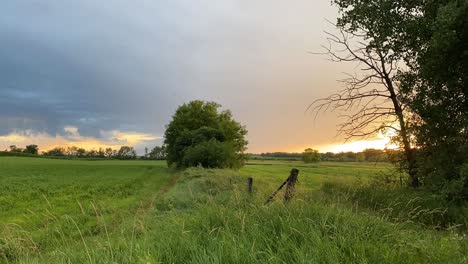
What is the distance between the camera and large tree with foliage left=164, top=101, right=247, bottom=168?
5788cm

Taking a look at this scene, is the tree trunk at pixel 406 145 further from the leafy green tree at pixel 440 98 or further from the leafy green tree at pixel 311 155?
the leafy green tree at pixel 311 155

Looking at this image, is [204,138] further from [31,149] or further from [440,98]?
[31,149]

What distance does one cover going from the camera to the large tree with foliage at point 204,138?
57875mm

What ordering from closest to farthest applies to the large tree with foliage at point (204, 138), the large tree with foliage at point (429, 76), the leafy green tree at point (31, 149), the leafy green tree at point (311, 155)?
the large tree with foliage at point (429, 76), the large tree with foliage at point (204, 138), the leafy green tree at point (311, 155), the leafy green tree at point (31, 149)

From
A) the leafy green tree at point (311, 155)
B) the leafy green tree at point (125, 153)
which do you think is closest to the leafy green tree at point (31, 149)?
the leafy green tree at point (125, 153)

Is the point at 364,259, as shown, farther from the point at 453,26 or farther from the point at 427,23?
the point at 427,23

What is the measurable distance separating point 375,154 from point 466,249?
49.7 ft

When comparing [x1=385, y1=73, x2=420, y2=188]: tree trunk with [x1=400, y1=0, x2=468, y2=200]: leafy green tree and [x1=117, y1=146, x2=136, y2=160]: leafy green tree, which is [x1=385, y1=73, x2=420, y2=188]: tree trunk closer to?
[x1=400, y1=0, x2=468, y2=200]: leafy green tree

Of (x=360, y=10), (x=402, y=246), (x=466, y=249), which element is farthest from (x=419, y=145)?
(x=402, y=246)

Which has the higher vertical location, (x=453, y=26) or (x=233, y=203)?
(x=453, y=26)

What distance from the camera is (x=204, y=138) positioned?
63.6 metres

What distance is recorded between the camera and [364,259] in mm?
4395

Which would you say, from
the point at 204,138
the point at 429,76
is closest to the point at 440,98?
the point at 429,76

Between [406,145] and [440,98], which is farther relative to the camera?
[406,145]
